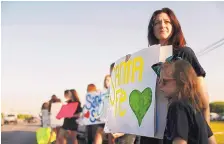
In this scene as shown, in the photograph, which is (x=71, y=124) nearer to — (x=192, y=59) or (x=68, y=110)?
(x=68, y=110)

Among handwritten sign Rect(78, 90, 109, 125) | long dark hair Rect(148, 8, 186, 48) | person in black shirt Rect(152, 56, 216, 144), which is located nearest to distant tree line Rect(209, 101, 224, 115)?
A: handwritten sign Rect(78, 90, 109, 125)

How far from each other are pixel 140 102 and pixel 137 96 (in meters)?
0.04

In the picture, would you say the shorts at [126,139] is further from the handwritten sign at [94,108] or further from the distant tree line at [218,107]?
the handwritten sign at [94,108]

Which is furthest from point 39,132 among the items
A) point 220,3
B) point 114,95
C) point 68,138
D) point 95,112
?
point 114,95

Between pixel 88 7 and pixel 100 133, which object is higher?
pixel 88 7

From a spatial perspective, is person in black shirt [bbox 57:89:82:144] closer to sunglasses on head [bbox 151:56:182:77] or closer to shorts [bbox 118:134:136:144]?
shorts [bbox 118:134:136:144]

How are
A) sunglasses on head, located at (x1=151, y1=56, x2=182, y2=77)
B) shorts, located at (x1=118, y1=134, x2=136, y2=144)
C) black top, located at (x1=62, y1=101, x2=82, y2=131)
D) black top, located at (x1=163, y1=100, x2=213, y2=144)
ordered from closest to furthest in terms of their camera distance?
black top, located at (x1=163, y1=100, x2=213, y2=144), sunglasses on head, located at (x1=151, y1=56, x2=182, y2=77), shorts, located at (x1=118, y1=134, x2=136, y2=144), black top, located at (x1=62, y1=101, x2=82, y2=131)

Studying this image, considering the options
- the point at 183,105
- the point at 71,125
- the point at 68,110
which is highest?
the point at 183,105

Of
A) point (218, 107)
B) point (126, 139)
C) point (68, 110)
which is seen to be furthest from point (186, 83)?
point (68, 110)

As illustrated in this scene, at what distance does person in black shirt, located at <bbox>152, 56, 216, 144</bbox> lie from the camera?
1.62 m

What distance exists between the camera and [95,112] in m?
5.84

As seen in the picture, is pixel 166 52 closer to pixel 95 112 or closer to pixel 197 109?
pixel 197 109

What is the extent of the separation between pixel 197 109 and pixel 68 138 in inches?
207

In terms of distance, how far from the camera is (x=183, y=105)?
5.41 ft
